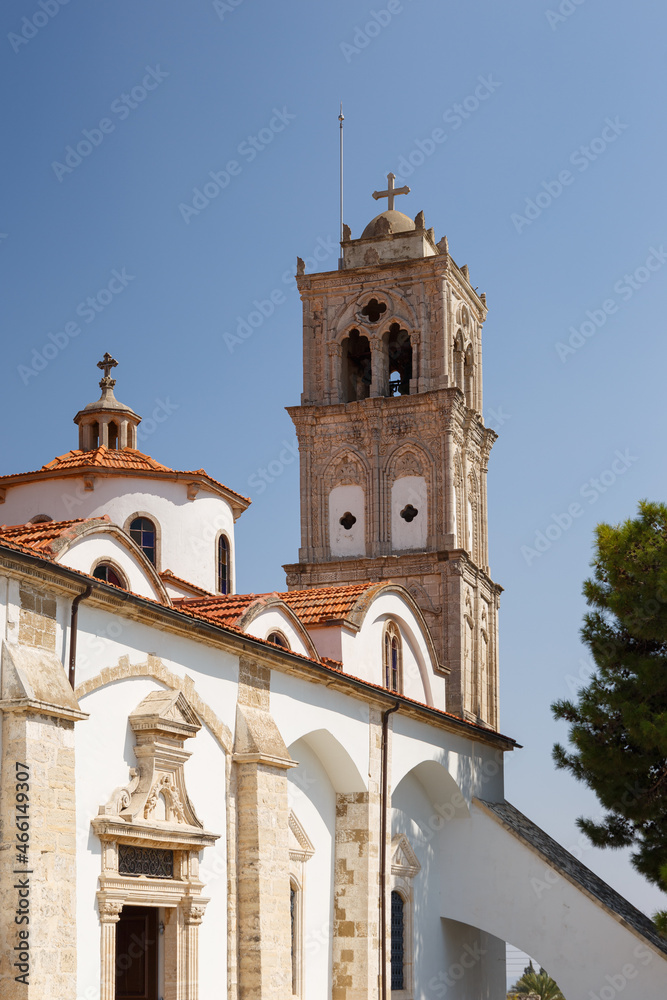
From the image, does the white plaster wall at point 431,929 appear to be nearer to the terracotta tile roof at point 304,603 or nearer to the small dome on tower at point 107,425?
the terracotta tile roof at point 304,603

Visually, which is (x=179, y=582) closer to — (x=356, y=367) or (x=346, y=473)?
(x=346, y=473)

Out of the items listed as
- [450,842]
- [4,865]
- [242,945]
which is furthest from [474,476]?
[4,865]

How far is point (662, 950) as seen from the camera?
2039 cm

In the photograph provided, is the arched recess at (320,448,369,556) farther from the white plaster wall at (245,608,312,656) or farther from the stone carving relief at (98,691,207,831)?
the stone carving relief at (98,691,207,831)

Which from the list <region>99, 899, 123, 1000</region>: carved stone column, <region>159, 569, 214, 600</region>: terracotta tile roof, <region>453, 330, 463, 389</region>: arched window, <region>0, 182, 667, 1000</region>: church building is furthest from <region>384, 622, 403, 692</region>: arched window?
<region>453, 330, 463, 389</region>: arched window

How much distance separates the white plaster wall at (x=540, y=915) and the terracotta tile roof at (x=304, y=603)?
14.7ft

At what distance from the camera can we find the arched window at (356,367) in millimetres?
38875

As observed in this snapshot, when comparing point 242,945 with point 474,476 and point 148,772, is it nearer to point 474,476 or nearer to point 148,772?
point 148,772

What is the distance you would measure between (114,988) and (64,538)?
197 inches

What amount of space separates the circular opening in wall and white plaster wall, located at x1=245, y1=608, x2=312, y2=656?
16.9 metres

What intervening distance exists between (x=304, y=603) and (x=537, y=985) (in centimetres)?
2534

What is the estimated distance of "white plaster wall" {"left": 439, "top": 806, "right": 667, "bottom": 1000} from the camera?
20656 millimetres

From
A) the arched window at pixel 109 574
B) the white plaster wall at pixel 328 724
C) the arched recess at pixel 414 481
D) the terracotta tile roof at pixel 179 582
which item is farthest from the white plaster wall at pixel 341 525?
the arched window at pixel 109 574

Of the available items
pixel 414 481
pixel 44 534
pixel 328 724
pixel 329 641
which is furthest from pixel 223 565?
pixel 414 481
